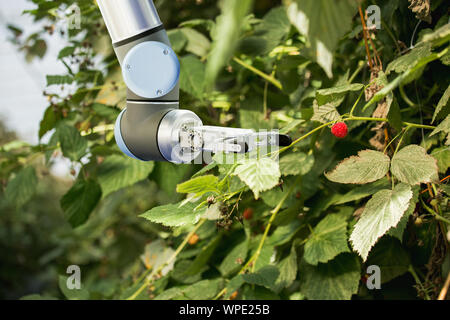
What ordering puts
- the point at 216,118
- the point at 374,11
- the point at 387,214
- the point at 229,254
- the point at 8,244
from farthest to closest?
the point at 8,244 → the point at 216,118 → the point at 229,254 → the point at 374,11 → the point at 387,214

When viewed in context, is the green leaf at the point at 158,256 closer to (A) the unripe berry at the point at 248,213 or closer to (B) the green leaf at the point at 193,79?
(A) the unripe berry at the point at 248,213

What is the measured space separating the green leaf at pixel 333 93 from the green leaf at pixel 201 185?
0.12 metres

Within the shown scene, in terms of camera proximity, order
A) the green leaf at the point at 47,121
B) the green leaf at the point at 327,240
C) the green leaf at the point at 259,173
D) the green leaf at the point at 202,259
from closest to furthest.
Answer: the green leaf at the point at 259,173 → the green leaf at the point at 327,240 → the green leaf at the point at 202,259 → the green leaf at the point at 47,121

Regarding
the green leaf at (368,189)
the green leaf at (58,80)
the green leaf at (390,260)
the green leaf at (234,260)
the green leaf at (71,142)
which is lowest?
the green leaf at (390,260)

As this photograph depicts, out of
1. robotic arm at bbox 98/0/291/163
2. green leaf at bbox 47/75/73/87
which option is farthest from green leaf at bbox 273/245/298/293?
green leaf at bbox 47/75/73/87

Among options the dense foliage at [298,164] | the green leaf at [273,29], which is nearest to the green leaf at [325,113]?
the dense foliage at [298,164]

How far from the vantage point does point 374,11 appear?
46 centimetres

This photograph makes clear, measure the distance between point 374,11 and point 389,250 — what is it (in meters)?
0.27

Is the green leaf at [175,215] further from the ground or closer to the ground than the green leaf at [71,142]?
closer to the ground

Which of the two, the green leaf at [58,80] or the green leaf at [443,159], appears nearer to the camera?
the green leaf at [443,159]

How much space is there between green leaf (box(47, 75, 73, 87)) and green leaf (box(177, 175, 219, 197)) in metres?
0.41

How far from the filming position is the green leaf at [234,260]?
0.55 m

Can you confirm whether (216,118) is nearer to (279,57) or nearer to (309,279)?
(279,57)

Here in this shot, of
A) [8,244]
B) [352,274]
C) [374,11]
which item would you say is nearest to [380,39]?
[374,11]
